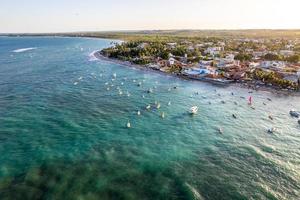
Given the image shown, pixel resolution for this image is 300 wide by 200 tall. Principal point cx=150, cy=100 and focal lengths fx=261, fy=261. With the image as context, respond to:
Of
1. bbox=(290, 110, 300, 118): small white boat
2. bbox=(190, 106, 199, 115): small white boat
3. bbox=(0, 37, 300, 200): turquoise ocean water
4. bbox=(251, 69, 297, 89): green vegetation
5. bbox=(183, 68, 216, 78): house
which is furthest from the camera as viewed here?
bbox=(183, 68, 216, 78): house

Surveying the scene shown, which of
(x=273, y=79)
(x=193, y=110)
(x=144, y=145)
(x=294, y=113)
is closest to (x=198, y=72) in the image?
(x=273, y=79)

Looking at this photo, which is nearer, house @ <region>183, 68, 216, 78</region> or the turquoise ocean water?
the turquoise ocean water

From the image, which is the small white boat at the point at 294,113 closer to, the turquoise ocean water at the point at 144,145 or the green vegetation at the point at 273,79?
the turquoise ocean water at the point at 144,145

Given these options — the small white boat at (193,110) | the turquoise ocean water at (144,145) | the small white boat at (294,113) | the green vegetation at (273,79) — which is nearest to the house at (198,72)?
the green vegetation at (273,79)

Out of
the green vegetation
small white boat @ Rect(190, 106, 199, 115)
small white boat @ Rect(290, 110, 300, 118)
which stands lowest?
small white boat @ Rect(290, 110, 300, 118)

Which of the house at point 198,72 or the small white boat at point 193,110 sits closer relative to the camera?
the small white boat at point 193,110

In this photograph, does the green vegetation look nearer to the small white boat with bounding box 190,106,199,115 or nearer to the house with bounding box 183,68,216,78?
the house with bounding box 183,68,216,78

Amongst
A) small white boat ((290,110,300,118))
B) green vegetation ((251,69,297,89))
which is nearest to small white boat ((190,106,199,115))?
small white boat ((290,110,300,118))

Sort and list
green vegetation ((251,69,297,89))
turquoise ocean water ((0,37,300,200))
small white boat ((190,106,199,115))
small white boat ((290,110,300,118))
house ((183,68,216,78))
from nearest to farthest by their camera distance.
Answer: turquoise ocean water ((0,37,300,200)), small white boat ((290,110,300,118)), small white boat ((190,106,199,115)), green vegetation ((251,69,297,89)), house ((183,68,216,78))

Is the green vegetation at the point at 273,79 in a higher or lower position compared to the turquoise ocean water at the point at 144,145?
higher

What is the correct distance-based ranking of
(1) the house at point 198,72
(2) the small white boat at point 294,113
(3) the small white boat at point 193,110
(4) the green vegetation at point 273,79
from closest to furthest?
(2) the small white boat at point 294,113 < (3) the small white boat at point 193,110 < (4) the green vegetation at point 273,79 < (1) the house at point 198,72
